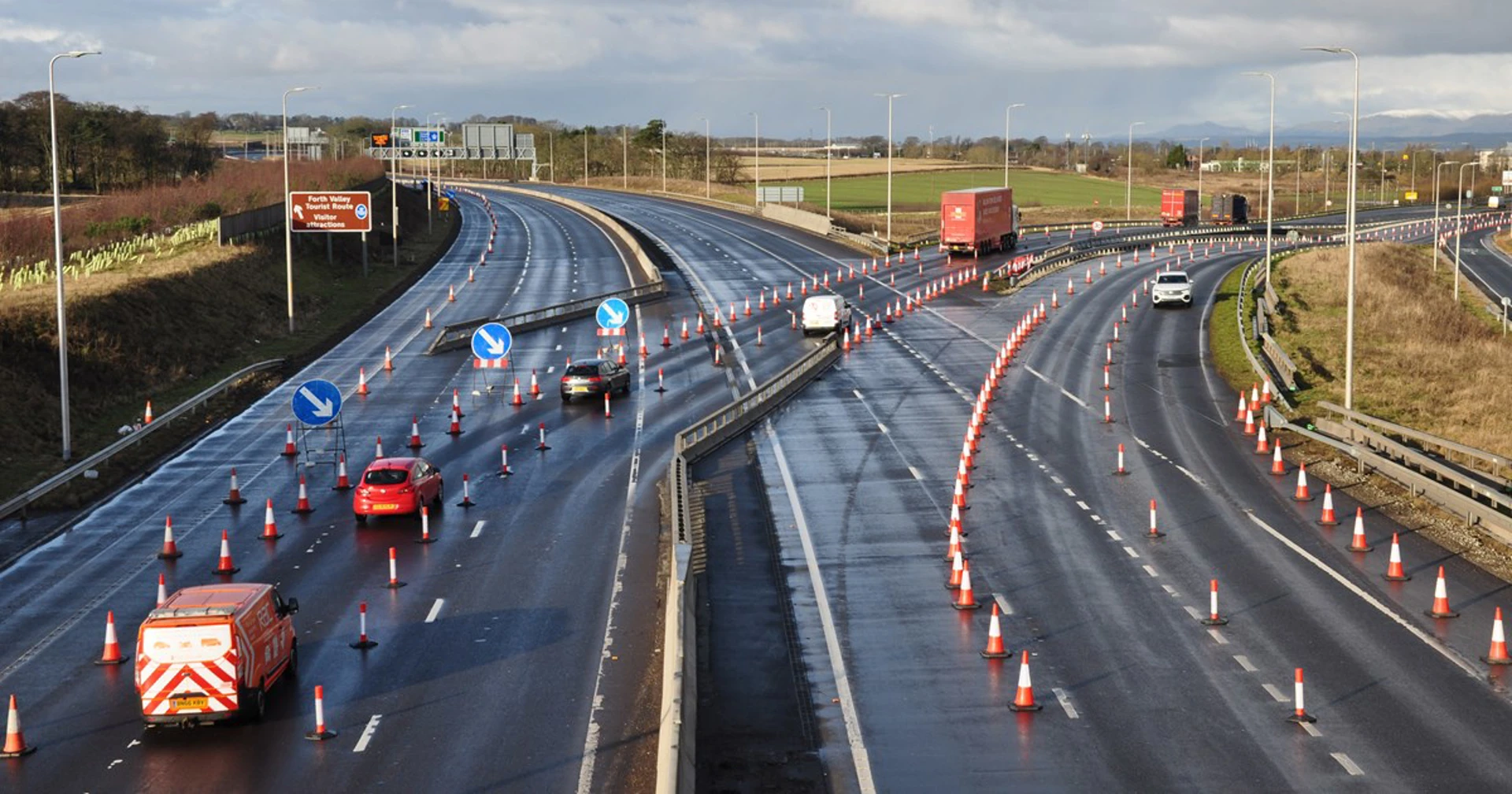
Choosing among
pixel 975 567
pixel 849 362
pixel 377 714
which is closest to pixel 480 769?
pixel 377 714

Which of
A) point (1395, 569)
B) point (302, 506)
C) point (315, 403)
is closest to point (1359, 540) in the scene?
point (1395, 569)

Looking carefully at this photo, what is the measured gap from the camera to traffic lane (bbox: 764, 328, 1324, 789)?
63.0ft

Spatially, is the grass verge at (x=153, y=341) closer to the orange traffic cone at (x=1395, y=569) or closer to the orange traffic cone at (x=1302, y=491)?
the orange traffic cone at (x=1302, y=491)

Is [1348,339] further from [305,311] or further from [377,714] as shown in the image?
[305,311]

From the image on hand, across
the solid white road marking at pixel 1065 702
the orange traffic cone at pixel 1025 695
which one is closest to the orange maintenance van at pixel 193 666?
the orange traffic cone at pixel 1025 695

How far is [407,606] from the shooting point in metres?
26.6

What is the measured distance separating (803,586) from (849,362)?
29854 millimetres

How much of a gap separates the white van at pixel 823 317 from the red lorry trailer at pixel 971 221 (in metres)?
29.5

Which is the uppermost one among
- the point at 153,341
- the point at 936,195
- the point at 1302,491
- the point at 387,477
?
the point at 936,195

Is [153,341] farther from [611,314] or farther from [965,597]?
[965,597]

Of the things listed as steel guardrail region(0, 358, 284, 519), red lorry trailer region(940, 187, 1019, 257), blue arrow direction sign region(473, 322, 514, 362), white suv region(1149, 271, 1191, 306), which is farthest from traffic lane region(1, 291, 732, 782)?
red lorry trailer region(940, 187, 1019, 257)

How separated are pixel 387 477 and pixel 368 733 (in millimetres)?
13736

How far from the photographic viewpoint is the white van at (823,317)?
6316 cm

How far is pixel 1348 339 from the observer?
40.9 metres
